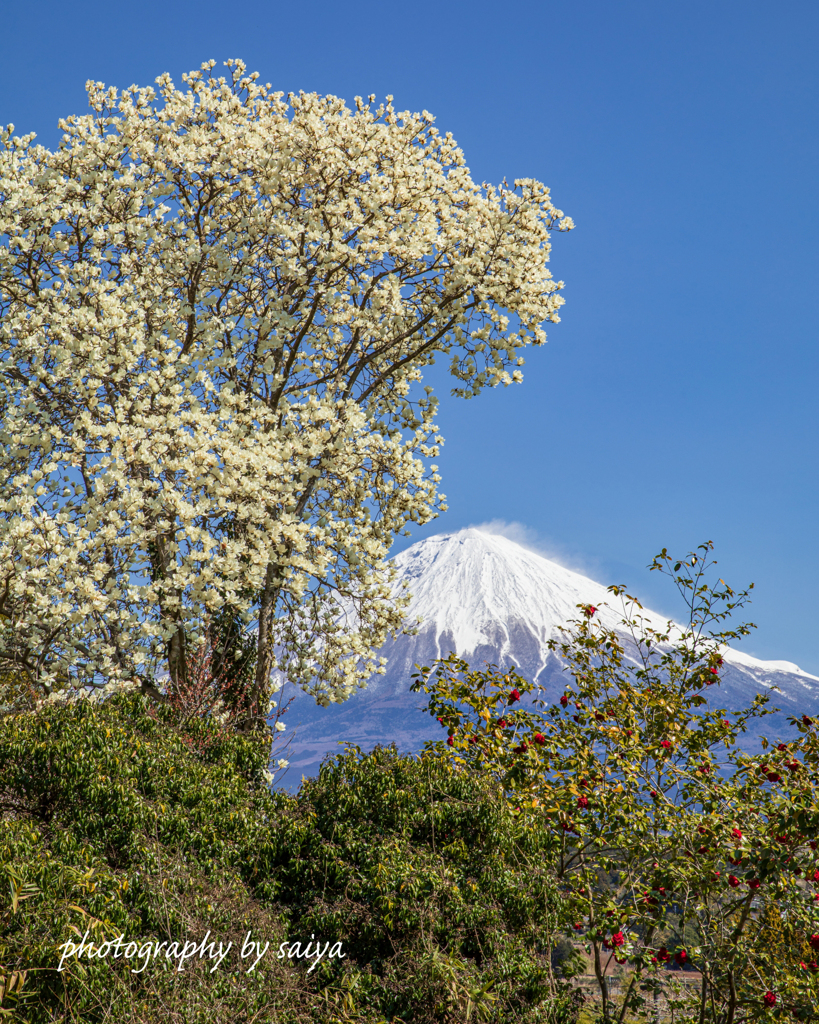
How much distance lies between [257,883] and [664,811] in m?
3.61

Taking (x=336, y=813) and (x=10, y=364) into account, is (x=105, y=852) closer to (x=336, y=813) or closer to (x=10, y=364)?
(x=336, y=813)

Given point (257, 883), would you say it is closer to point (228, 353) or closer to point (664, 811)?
point (664, 811)

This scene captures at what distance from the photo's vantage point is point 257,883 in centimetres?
654

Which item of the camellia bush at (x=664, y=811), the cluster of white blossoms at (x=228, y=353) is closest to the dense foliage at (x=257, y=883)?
the camellia bush at (x=664, y=811)

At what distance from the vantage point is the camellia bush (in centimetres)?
554

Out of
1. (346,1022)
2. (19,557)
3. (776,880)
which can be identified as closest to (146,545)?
(19,557)

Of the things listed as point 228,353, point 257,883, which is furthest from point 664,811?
point 228,353

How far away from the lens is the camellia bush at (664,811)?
218 inches

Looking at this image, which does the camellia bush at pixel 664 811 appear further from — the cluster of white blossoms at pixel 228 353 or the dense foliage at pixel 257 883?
the cluster of white blossoms at pixel 228 353

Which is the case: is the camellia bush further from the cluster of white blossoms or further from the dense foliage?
the cluster of white blossoms

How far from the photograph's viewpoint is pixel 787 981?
18.7 feet

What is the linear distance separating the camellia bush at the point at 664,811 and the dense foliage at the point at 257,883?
47 cm

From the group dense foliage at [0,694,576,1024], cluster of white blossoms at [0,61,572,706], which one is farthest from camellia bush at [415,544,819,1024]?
cluster of white blossoms at [0,61,572,706]

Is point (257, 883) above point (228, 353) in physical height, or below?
below
